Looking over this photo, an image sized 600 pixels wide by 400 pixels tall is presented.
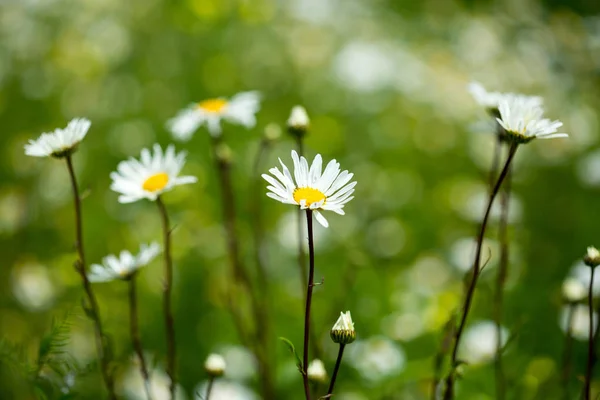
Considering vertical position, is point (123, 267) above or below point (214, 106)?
below

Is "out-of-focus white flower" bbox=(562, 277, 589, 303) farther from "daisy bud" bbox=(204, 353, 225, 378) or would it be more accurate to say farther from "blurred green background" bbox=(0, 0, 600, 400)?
"daisy bud" bbox=(204, 353, 225, 378)

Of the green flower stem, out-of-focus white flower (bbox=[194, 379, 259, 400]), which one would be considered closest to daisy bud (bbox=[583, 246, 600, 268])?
the green flower stem

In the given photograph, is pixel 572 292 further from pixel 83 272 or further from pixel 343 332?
pixel 83 272

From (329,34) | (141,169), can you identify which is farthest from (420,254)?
(329,34)

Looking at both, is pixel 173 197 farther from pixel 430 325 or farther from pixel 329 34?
pixel 329 34

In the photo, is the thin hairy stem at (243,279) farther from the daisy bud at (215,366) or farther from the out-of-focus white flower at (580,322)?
the out-of-focus white flower at (580,322)

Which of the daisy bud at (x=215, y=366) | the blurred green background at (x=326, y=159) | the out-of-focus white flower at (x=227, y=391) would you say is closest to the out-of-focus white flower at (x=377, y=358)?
the blurred green background at (x=326, y=159)

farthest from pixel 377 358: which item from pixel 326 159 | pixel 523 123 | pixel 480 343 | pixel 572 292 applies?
pixel 326 159
